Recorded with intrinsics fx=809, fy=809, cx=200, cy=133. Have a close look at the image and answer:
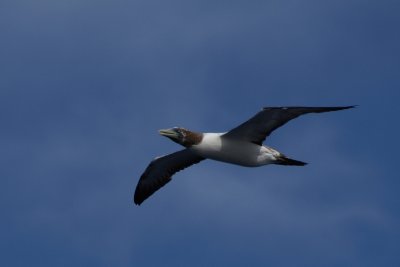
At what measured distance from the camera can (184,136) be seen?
31078 millimetres

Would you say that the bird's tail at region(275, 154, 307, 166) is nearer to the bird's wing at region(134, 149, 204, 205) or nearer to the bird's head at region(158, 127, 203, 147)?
the bird's head at region(158, 127, 203, 147)

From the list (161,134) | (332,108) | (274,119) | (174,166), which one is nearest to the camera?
(332,108)

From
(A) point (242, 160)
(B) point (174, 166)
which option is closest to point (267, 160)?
(A) point (242, 160)

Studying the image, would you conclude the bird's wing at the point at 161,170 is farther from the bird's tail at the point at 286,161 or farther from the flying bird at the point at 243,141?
the bird's tail at the point at 286,161

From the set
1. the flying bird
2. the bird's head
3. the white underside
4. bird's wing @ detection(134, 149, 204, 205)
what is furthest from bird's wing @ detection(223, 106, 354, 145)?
bird's wing @ detection(134, 149, 204, 205)

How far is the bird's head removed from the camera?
30969mm

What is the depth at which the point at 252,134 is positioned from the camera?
30312mm

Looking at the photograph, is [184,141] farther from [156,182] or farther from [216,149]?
[156,182]

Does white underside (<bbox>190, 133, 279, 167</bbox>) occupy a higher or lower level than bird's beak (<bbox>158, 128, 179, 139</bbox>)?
lower

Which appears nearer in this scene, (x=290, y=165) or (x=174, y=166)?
(x=290, y=165)

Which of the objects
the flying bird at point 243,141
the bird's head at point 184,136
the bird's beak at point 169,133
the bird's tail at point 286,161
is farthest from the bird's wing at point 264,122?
the bird's beak at point 169,133

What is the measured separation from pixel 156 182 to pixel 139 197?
112 cm

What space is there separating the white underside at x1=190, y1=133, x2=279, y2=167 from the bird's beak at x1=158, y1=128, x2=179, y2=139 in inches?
50.1

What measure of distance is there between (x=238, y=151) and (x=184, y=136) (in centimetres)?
223
